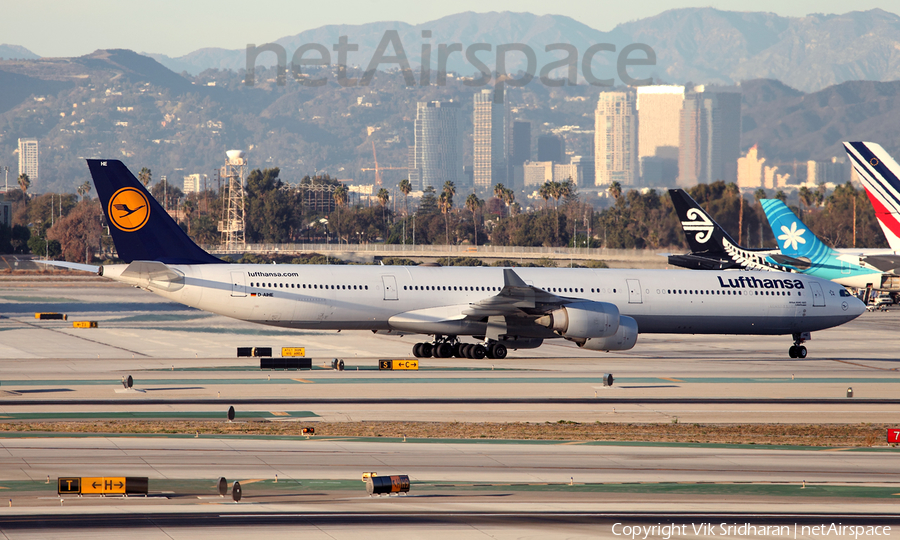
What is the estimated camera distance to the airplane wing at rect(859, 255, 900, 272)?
32.1 m

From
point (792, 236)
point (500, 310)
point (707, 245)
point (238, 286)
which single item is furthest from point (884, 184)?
point (792, 236)

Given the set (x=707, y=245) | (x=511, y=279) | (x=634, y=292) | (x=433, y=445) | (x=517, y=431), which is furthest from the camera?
(x=707, y=245)

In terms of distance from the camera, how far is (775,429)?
25703mm

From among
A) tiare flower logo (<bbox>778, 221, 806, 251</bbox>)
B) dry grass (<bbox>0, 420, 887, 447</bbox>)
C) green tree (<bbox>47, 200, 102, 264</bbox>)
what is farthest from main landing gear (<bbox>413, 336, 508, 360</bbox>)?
green tree (<bbox>47, 200, 102, 264</bbox>)

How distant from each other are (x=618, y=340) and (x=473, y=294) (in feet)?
20.6

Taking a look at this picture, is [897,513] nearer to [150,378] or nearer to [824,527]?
[824,527]

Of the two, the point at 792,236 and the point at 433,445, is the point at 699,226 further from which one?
the point at 433,445

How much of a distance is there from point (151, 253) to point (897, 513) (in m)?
28.5

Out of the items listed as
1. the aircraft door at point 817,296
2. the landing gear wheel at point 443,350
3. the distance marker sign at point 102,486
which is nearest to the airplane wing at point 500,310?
the landing gear wheel at point 443,350

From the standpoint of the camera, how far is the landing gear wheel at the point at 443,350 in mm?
40031

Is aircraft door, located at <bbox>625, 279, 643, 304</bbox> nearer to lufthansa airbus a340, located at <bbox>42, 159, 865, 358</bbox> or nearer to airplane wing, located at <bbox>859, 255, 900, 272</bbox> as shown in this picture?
lufthansa airbus a340, located at <bbox>42, 159, 865, 358</bbox>

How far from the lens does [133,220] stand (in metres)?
36.6

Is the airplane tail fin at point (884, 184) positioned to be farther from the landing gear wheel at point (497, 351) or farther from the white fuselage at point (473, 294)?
the landing gear wheel at point (497, 351)

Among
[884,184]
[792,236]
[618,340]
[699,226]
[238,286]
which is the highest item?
[884,184]
